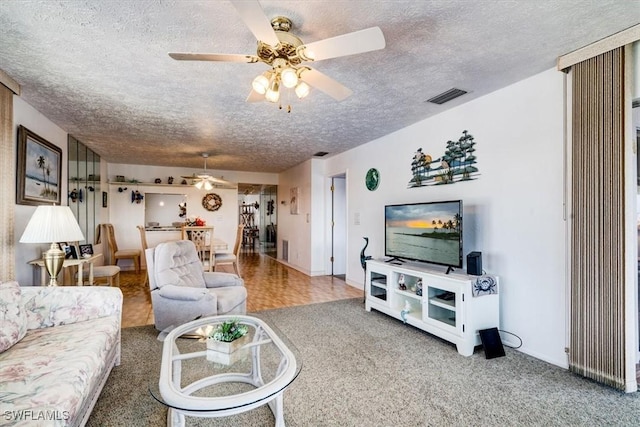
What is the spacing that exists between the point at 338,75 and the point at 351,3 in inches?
34.7

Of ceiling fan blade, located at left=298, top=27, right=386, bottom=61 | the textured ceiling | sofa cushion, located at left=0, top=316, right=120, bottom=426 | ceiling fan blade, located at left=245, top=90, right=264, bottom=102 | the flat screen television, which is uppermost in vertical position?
the textured ceiling

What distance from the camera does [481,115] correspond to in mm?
3096

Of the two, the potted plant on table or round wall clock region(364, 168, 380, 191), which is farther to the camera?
round wall clock region(364, 168, 380, 191)

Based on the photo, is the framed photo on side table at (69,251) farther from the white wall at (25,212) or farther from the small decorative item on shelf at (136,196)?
the small decorative item on shelf at (136,196)

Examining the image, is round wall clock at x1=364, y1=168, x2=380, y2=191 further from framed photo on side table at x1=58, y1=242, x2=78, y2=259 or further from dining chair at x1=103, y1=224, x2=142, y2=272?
dining chair at x1=103, y1=224, x2=142, y2=272

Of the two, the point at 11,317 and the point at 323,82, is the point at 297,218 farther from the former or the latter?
the point at 11,317

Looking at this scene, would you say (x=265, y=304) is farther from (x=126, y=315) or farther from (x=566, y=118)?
(x=566, y=118)

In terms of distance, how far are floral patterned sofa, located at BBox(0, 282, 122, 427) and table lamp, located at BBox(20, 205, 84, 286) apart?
592 millimetres

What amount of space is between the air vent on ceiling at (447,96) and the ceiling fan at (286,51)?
1.36 m

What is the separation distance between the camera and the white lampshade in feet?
8.57

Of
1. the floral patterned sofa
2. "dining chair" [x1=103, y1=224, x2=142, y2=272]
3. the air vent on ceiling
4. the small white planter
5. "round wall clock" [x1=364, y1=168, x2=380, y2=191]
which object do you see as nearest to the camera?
the floral patterned sofa

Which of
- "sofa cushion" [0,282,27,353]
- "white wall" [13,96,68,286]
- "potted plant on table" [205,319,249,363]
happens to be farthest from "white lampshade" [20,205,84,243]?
"potted plant on table" [205,319,249,363]

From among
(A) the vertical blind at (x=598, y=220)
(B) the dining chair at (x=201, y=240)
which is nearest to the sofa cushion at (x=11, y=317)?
(B) the dining chair at (x=201, y=240)

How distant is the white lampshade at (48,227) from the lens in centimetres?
261
